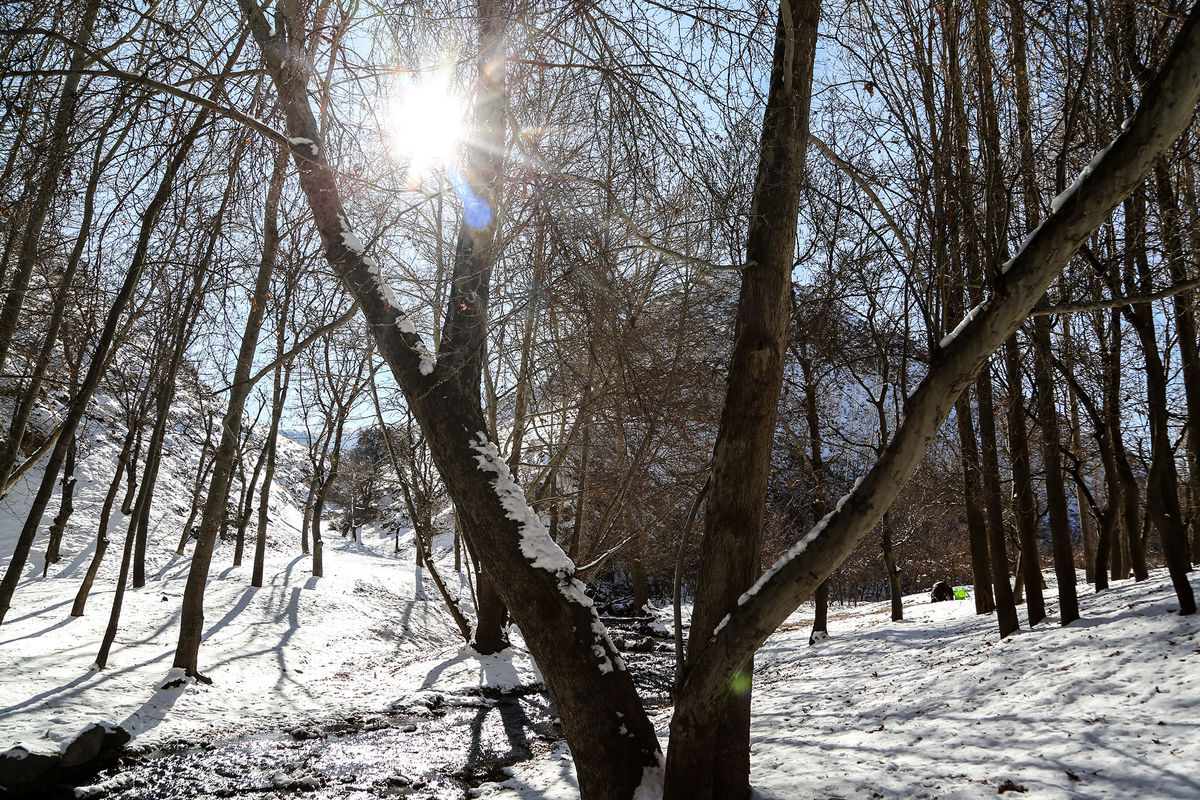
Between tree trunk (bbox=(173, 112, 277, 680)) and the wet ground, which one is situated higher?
tree trunk (bbox=(173, 112, 277, 680))

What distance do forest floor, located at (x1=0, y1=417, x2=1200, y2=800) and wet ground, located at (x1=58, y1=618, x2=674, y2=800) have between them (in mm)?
343

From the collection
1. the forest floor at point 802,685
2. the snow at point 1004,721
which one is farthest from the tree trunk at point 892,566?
the snow at point 1004,721

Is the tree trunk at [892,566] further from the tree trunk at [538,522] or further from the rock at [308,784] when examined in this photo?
the tree trunk at [538,522]

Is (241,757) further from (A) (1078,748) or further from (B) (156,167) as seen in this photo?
(A) (1078,748)

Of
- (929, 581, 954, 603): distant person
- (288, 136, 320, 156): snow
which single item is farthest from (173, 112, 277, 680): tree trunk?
(929, 581, 954, 603): distant person

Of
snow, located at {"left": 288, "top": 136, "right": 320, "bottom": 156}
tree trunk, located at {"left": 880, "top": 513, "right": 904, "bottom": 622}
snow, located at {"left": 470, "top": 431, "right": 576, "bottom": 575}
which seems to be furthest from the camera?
tree trunk, located at {"left": 880, "top": 513, "right": 904, "bottom": 622}

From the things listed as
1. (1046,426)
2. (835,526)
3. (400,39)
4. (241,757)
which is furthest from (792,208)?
(241,757)

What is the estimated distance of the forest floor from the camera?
14.2ft

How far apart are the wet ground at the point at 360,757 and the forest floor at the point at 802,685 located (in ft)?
1.12

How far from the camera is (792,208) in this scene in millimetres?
3750

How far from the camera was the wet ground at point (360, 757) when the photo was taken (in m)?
5.77

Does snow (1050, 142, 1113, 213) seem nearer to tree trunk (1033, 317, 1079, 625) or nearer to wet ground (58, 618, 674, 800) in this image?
tree trunk (1033, 317, 1079, 625)

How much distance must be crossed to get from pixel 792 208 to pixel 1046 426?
6.15 meters

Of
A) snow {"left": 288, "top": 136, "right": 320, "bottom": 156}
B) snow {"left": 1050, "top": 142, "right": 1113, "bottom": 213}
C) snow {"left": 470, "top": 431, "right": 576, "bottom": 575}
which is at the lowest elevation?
snow {"left": 470, "top": 431, "right": 576, "bottom": 575}
